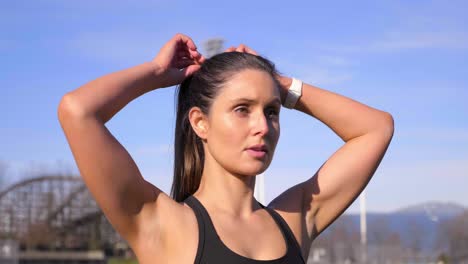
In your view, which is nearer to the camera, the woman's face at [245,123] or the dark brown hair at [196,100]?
the woman's face at [245,123]

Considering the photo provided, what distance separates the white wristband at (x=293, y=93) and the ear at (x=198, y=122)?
0.54 metres

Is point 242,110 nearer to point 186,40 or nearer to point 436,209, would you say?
point 186,40

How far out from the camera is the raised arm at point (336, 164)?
3.29 meters

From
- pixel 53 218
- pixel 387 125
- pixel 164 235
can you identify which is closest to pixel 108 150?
pixel 164 235

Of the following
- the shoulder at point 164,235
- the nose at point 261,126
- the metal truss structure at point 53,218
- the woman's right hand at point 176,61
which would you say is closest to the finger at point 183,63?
the woman's right hand at point 176,61

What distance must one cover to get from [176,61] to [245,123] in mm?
495

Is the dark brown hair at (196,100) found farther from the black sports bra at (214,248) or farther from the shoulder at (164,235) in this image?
the shoulder at (164,235)

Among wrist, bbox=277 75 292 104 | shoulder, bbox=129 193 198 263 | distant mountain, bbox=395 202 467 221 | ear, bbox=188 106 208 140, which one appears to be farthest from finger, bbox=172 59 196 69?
distant mountain, bbox=395 202 467 221

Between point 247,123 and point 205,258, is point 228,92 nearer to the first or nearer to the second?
point 247,123

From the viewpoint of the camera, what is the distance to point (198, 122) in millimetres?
3057

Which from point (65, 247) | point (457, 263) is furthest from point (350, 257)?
point (65, 247)

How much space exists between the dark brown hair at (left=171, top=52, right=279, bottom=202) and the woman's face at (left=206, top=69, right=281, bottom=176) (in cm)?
5

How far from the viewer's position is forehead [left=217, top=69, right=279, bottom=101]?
2.93 m

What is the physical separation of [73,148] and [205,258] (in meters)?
0.57
